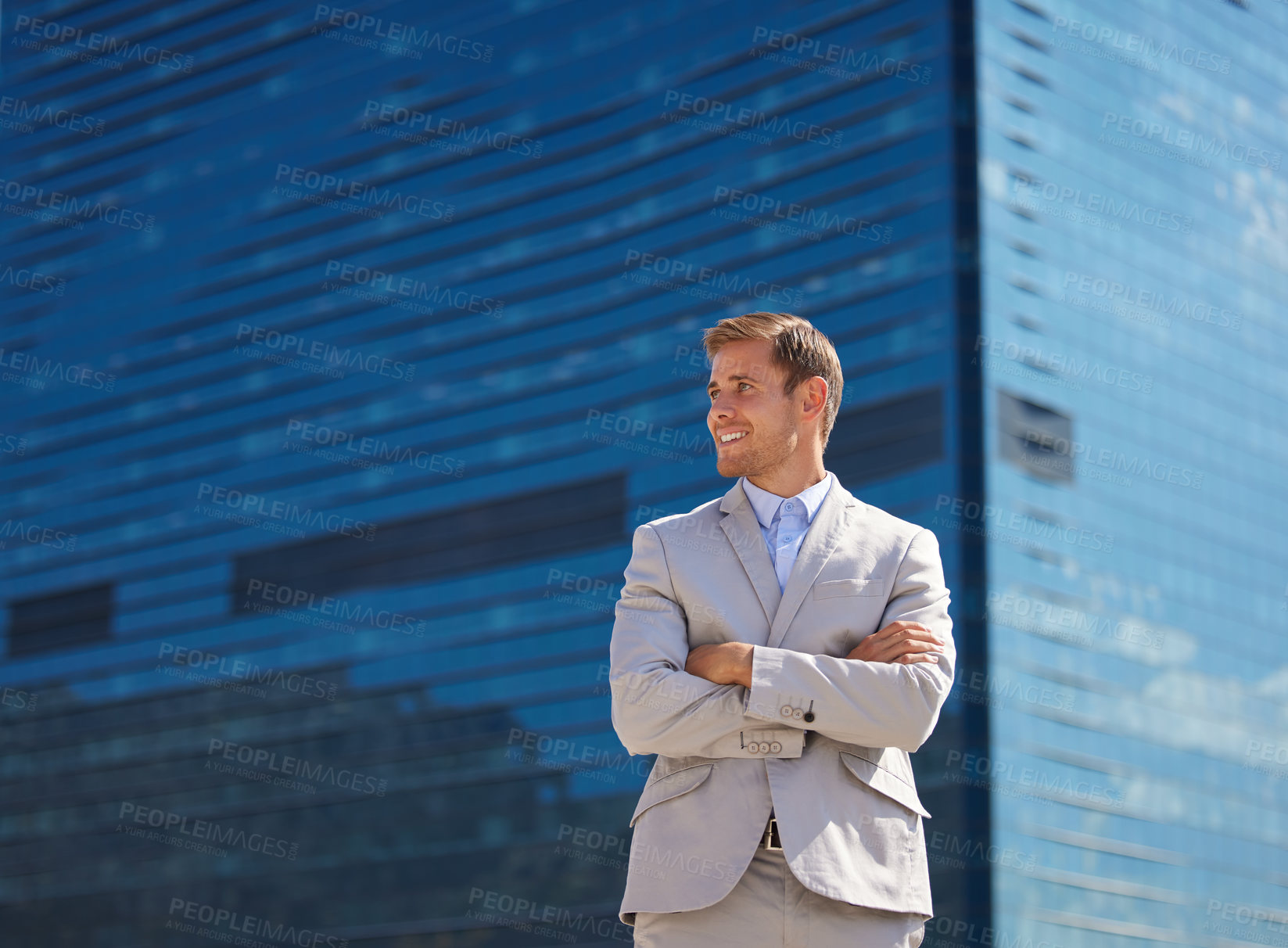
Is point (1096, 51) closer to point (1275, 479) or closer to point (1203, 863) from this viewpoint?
point (1275, 479)

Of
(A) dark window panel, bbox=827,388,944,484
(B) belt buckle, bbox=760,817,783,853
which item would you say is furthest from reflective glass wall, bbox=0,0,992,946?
(B) belt buckle, bbox=760,817,783,853

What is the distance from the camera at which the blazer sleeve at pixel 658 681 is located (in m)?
3.50

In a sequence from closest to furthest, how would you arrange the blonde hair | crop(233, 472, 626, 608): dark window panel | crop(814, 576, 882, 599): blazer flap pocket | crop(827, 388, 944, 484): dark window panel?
crop(814, 576, 882, 599): blazer flap pocket → the blonde hair → crop(827, 388, 944, 484): dark window panel → crop(233, 472, 626, 608): dark window panel

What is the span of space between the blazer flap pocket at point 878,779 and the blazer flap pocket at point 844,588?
40 centimetres

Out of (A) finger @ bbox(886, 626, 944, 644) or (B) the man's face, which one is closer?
(A) finger @ bbox(886, 626, 944, 644)

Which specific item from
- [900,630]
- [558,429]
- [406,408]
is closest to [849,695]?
[900,630]

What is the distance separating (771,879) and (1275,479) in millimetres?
90890

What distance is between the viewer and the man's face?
12.5 feet

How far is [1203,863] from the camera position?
76375 millimetres

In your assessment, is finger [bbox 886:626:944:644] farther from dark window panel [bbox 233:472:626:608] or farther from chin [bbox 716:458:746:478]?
dark window panel [bbox 233:472:626:608]

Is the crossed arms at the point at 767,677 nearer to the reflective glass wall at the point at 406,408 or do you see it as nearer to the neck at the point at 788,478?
the neck at the point at 788,478

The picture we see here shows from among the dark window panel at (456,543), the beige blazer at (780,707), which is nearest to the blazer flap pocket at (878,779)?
the beige blazer at (780,707)

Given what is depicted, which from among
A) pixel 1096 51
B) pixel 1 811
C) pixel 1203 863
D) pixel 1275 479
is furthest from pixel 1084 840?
pixel 1 811

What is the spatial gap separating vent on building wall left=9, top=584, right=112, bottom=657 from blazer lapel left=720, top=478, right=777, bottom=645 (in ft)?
342
